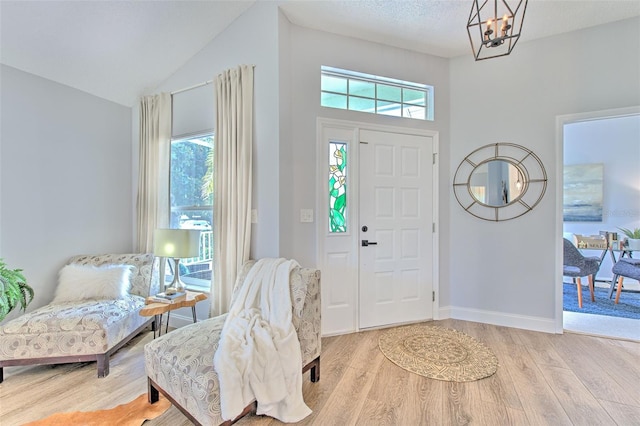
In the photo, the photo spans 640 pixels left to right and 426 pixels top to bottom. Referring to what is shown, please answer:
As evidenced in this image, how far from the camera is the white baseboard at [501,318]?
292 cm

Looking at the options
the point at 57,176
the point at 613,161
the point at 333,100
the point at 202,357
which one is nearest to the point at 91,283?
the point at 57,176

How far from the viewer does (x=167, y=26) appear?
105 inches

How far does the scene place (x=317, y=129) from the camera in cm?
277

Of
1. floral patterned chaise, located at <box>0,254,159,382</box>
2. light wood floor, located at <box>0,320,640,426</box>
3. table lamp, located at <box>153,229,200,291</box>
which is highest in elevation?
table lamp, located at <box>153,229,200,291</box>

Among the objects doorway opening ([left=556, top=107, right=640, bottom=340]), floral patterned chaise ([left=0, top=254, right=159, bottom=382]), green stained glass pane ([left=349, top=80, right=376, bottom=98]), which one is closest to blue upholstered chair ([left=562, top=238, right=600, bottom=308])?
doorway opening ([left=556, top=107, right=640, bottom=340])

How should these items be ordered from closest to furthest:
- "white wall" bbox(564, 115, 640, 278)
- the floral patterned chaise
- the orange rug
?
the orange rug < the floral patterned chaise < "white wall" bbox(564, 115, 640, 278)

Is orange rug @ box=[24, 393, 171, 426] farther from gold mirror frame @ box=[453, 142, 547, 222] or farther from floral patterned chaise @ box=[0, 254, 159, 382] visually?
gold mirror frame @ box=[453, 142, 547, 222]

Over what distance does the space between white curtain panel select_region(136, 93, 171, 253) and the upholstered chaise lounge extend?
1.54 m

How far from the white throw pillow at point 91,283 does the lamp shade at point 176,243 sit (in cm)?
51

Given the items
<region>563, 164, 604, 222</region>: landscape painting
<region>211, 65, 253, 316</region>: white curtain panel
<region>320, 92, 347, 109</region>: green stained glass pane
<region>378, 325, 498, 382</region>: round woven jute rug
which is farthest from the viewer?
<region>563, 164, 604, 222</region>: landscape painting

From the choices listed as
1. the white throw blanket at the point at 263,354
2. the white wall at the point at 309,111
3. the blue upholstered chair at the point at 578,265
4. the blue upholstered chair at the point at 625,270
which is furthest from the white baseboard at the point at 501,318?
the white throw blanket at the point at 263,354

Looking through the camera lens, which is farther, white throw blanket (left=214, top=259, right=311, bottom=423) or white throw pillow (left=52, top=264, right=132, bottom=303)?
white throw pillow (left=52, top=264, right=132, bottom=303)

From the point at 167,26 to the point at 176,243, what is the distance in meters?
2.00

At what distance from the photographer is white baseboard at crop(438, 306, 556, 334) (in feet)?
9.57
